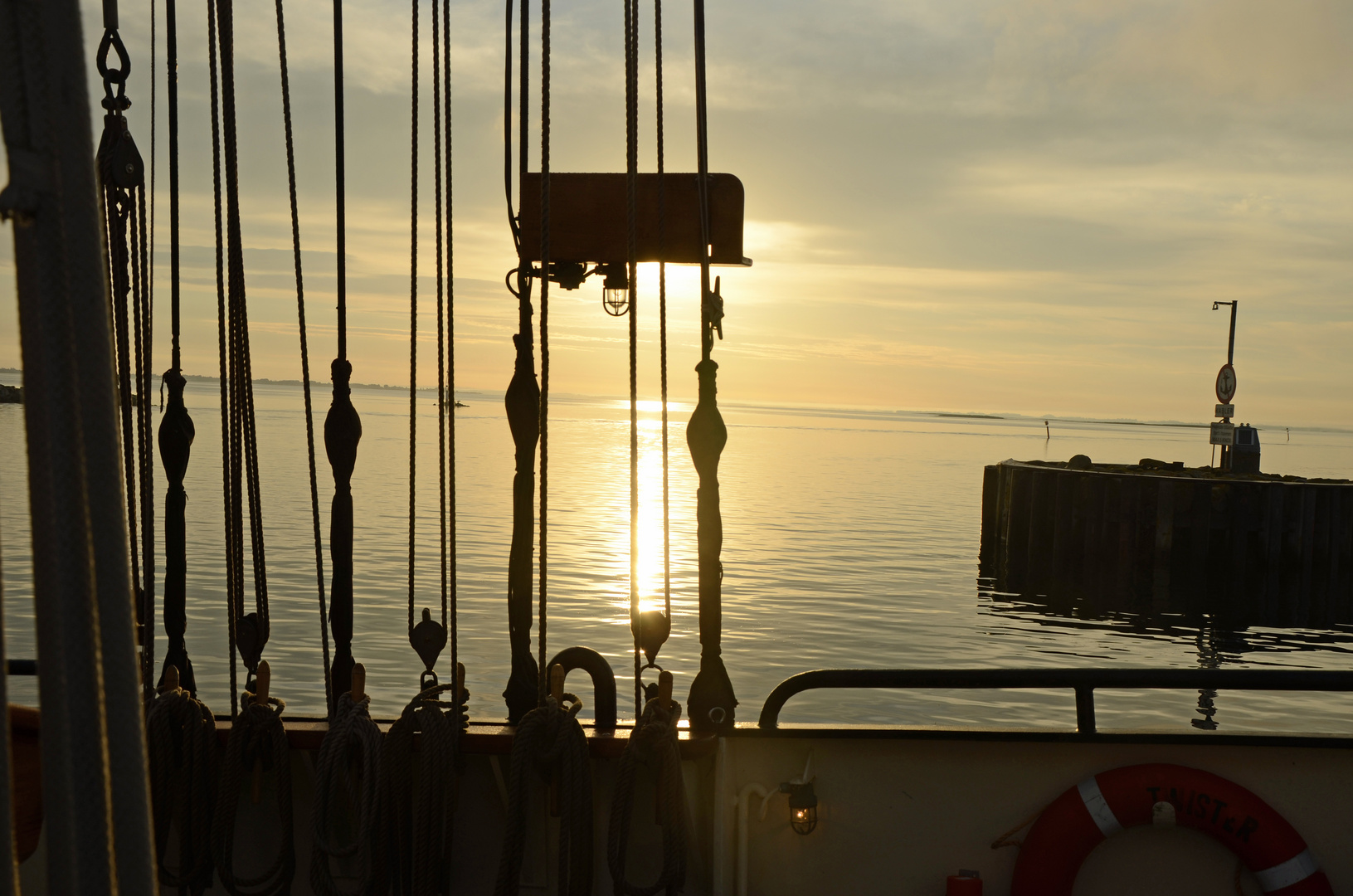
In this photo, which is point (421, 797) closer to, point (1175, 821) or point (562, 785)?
point (562, 785)

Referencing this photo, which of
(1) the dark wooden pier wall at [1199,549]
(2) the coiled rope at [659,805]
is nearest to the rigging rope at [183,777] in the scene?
(2) the coiled rope at [659,805]

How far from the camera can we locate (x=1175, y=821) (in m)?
3.10

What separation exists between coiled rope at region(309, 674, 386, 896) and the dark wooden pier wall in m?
19.5

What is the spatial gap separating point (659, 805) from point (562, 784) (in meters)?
0.26

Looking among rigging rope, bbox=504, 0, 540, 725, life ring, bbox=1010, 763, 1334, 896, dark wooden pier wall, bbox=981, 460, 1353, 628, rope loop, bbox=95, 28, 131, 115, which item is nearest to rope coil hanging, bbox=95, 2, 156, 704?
rope loop, bbox=95, 28, 131, 115

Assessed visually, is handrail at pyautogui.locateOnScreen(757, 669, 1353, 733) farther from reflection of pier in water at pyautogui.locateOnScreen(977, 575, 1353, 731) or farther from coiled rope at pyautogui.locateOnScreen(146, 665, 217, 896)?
reflection of pier in water at pyautogui.locateOnScreen(977, 575, 1353, 731)

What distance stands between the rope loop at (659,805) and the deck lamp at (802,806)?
0.32m

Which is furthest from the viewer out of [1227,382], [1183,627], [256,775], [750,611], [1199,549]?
[1227,382]

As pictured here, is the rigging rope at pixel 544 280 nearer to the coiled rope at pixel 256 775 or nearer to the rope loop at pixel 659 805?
the rope loop at pixel 659 805

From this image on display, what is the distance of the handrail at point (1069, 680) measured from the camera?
121 inches

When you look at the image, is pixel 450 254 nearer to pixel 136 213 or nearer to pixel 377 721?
pixel 136 213

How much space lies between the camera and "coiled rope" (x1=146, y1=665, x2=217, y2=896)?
9.74ft

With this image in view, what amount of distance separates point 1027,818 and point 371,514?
25021 mm

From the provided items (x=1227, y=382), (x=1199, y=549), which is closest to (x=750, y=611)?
(x=1199, y=549)
